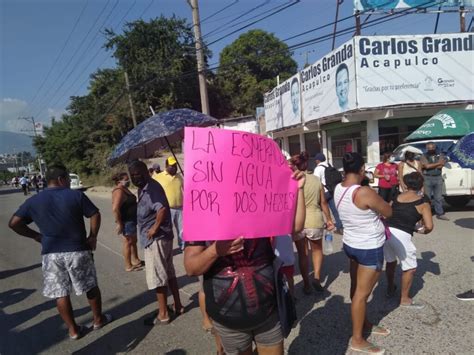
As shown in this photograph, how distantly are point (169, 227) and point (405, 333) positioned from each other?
102 inches

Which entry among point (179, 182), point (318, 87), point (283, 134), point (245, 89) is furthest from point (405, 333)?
point (245, 89)

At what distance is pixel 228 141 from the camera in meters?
1.91

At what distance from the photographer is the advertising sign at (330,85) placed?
15.0 metres

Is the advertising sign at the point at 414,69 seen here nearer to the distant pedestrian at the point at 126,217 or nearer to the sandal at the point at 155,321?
the distant pedestrian at the point at 126,217

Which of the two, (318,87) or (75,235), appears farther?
(318,87)

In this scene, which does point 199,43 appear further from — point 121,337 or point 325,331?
point 325,331

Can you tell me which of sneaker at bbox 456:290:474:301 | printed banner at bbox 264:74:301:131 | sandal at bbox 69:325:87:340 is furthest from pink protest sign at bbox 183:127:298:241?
printed banner at bbox 264:74:301:131

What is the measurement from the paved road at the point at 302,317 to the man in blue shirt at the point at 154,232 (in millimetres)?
406

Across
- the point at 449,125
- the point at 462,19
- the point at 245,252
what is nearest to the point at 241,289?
the point at 245,252

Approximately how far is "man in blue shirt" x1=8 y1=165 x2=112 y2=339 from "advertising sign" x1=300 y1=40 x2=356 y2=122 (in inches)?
523

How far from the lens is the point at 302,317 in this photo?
390 cm

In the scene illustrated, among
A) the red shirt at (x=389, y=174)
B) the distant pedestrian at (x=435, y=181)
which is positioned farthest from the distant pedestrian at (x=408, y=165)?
the red shirt at (x=389, y=174)

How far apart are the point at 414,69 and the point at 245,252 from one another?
600 inches

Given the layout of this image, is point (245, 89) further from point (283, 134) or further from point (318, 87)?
point (318, 87)
